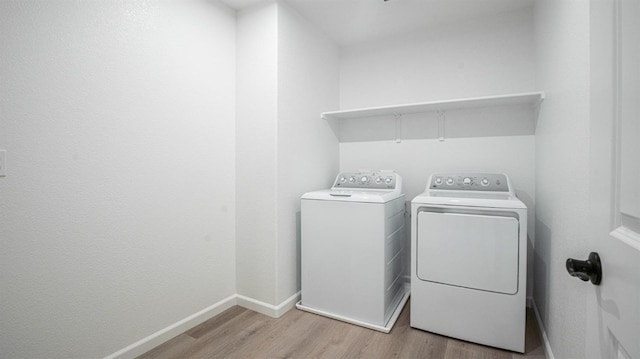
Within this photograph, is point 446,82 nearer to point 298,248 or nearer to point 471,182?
point 471,182

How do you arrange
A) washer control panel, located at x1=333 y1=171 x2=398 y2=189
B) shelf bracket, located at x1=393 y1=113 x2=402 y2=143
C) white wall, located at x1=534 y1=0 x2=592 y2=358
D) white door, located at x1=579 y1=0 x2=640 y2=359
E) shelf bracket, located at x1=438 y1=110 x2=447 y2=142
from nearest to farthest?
white door, located at x1=579 y1=0 x2=640 y2=359
white wall, located at x1=534 y1=0 x2=592 y2=358
washer control panel, located at x1=333 y1=171 x2=398 y2=189
shelf bracket, located at x1=438 y1=110 x2=447 y2=142
shelf bracket, located at x1=393 y1=113 x2=402 y2=143

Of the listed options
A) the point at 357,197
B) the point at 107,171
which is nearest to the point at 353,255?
the point at 357,197

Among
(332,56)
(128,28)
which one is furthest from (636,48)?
(332,56)

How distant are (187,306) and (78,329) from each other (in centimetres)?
61

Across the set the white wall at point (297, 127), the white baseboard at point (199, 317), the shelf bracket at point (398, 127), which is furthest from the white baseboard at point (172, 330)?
the shelf bracket at point (398, 127)

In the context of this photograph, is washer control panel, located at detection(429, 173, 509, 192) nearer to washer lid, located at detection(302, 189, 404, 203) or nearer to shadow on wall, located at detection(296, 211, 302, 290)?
washer lid, located at detection(302, 189, 404, 203)

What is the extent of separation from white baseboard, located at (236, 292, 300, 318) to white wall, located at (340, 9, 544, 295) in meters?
1.37

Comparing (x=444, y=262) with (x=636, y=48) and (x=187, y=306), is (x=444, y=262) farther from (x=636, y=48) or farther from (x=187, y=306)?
(x=187, y=306)

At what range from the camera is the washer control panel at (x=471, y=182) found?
81.0 inches

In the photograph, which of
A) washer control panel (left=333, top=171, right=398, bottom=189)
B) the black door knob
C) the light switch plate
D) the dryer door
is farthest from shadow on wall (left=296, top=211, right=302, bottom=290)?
the black door knob

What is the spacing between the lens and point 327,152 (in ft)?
8.96

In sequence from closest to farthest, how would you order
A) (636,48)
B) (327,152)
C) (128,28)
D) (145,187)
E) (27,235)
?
1. (636,48)
2. (27,235)
3. (128,28)
4. (145,187)
5. (327,152)

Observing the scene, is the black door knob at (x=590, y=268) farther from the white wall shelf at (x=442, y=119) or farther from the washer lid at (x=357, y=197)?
the white wall shelf at (x=442, y=119)

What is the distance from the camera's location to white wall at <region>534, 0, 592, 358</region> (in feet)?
3.61
